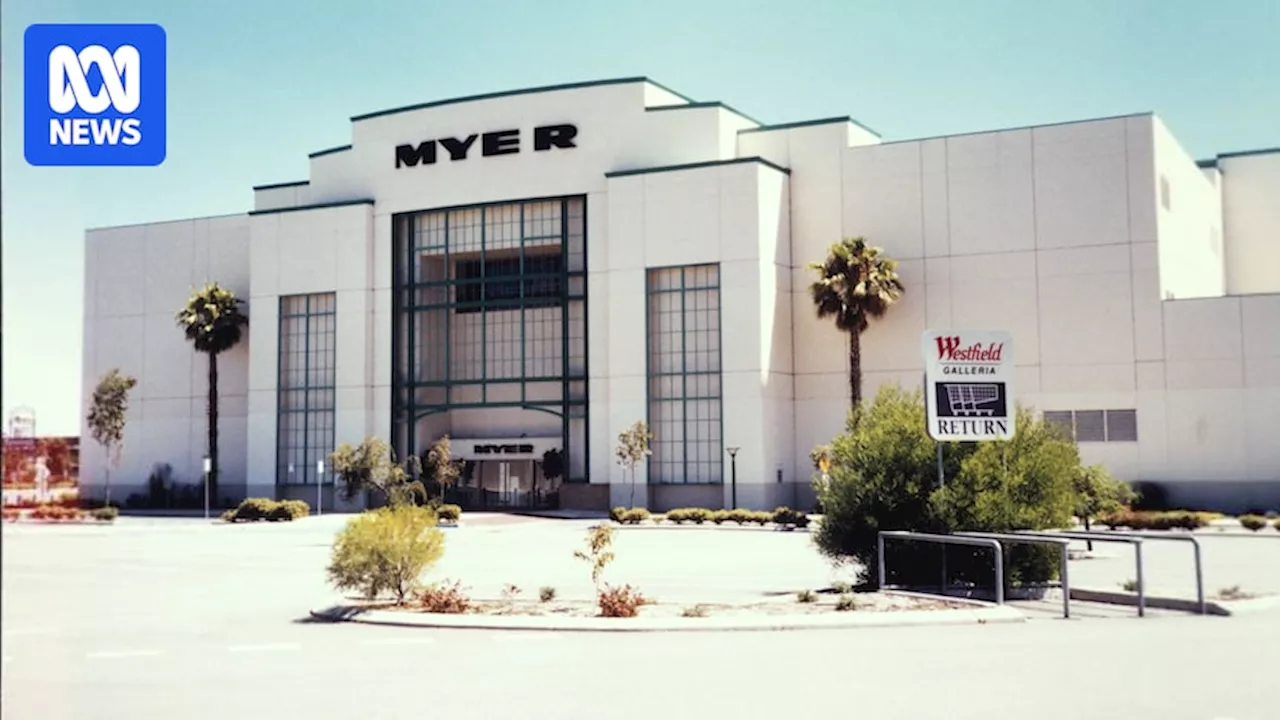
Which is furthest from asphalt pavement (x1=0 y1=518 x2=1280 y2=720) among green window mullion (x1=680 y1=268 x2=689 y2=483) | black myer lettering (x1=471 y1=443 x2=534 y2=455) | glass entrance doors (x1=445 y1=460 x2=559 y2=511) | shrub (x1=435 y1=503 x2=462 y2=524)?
glass entrance doors (x1=445 y1=460 x2=559 y2=511)

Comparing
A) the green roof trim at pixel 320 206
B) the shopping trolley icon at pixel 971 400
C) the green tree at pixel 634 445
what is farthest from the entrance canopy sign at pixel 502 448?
the shopping trolley icon at pixel 971 400

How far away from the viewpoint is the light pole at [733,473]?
55.2 metres

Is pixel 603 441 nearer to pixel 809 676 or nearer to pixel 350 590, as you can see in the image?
pixel 350 590

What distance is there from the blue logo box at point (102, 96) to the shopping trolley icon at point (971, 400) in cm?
1635

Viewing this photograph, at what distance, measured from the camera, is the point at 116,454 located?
243 feet

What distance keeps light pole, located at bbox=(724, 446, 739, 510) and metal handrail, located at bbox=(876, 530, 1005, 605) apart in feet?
111

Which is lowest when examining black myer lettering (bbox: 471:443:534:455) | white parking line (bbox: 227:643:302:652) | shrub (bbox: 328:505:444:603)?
white parking line (bbox: 227:643:302:652)

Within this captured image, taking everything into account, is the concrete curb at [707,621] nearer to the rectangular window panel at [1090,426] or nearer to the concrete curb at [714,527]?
the concrete curb at [714,527]

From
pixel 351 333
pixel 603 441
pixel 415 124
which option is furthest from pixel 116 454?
pixel 603 441

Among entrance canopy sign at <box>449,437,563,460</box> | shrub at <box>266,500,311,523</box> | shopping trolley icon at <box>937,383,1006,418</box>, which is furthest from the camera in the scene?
entrance canopy sign at <box>449,437,563,460</box>

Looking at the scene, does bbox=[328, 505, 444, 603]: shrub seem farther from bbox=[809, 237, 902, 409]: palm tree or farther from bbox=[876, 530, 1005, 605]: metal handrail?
bbox=[809, 237, 902, 409]: palm tree

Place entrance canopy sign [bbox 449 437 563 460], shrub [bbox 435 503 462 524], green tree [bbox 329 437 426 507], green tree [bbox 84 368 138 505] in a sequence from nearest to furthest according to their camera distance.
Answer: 1. shrub [bbox 435 503 462 524]
2. green tree [bbox 329 437 426 507]
3. entrance canopy sign [bbox 449 437 563 460]
4. green tree [bbox 84 368 138 505]

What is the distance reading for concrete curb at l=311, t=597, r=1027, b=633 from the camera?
16766 mm

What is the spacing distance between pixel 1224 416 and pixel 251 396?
1826 inches
